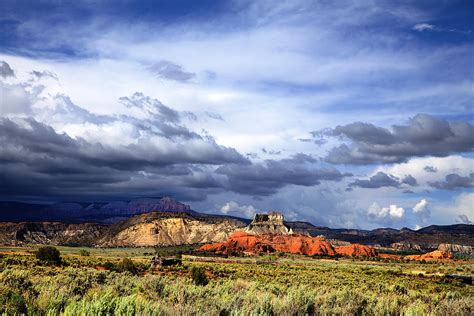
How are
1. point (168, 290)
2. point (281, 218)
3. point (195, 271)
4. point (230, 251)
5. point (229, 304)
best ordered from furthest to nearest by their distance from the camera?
point (281, 218) → point (230, 251) → point (195, 271) → point (168, 290) → point (229, 304)

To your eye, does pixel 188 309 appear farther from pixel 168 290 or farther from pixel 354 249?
pixel 354 249

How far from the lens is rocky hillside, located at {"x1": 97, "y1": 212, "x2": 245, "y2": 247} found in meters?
168

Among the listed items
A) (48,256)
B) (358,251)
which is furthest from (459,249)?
(48,256)

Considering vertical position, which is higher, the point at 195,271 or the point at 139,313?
the point at 139,313

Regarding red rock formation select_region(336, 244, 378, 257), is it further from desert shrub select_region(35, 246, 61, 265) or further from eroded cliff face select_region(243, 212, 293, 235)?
desert shrub select_region(35, 246, 61, 265)

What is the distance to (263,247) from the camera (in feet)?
439

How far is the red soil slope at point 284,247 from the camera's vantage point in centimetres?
13050

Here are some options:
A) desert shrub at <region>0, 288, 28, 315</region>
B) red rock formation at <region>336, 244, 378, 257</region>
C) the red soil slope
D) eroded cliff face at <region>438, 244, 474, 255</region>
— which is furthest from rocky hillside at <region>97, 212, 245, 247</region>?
desert shrub at <region>0, 288, 28, 315</region>

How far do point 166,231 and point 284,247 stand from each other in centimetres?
5649

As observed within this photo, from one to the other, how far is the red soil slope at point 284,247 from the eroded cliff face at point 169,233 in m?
29.9

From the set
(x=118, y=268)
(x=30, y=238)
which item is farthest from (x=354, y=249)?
(x=30, y=238)

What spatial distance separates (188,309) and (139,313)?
1598 mm

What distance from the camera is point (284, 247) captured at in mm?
139750

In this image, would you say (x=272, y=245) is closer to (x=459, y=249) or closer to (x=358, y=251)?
(x=358, y=251)
